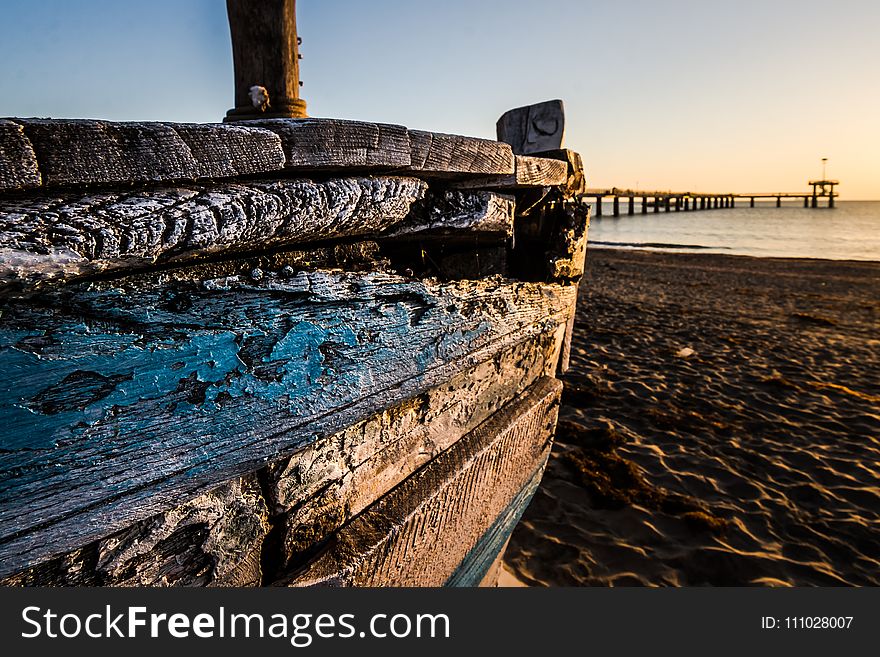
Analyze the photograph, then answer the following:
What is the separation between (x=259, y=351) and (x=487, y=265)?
2.83 feet

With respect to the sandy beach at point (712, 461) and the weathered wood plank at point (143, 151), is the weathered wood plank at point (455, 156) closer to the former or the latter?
the weathered wood plank at point (143, 151)

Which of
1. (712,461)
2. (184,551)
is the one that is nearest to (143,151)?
(184,551)

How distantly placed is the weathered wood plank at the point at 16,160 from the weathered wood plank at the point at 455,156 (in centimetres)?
65

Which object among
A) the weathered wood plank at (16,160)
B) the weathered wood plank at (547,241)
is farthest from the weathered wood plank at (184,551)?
the weathered wood plank at (547,241)

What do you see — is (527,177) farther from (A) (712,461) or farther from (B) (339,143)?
(A) (712,461)

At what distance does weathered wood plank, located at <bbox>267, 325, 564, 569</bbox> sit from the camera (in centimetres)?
94

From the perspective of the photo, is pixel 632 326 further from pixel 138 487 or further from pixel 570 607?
pixel 138 487

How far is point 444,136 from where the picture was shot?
43.8 inches

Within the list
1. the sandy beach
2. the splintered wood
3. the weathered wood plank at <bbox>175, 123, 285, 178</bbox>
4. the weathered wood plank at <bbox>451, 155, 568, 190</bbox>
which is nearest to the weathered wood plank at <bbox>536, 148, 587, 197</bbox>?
the weathered wood plank at <bbox>451, 155, 568, 190</bbox>

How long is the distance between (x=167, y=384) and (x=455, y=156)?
2.56ft

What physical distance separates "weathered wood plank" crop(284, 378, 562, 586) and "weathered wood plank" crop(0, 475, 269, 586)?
134mm

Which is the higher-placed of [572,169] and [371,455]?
[572,169]

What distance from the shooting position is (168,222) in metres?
0.71

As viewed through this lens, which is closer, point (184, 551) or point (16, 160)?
point (16, 160)
